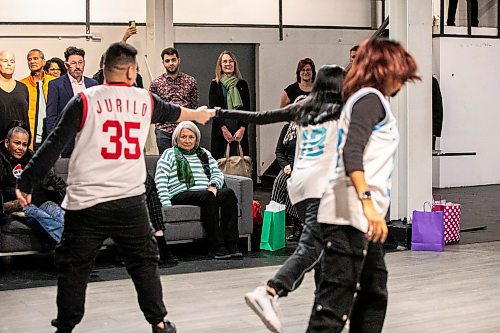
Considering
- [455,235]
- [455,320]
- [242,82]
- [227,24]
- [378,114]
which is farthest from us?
[227,24]

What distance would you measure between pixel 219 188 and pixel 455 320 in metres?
2.76

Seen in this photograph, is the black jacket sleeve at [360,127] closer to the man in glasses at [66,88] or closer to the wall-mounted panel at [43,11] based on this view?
the man in glasses at [66,88]

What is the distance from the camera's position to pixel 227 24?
12.4 metres

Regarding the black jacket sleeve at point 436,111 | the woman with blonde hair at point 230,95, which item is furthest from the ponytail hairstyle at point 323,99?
the black jacket sleeve at point 436,111

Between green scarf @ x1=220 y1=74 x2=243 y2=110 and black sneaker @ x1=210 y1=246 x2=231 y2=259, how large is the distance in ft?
7.05

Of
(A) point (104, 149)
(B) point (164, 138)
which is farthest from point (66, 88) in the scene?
(A) point (104, 149)

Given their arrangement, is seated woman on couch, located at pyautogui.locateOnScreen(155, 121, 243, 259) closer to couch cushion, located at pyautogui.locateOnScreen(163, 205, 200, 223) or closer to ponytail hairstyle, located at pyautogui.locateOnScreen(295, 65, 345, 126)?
couch cushion, located at pyautogui.locateOnScreen(163, 205, 200, 223)

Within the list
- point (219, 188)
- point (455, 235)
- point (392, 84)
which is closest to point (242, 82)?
point (219, 188)

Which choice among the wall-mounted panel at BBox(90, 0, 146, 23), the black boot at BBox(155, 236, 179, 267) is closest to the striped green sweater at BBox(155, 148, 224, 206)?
the black boot at BBox(155, 236, 179, 267)

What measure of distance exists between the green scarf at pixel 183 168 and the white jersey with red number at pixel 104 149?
308 centimetres

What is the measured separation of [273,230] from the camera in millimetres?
7578

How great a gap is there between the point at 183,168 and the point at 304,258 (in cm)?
304

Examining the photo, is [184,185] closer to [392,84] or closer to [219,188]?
[219,188]

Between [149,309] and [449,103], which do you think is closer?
[149,309]
